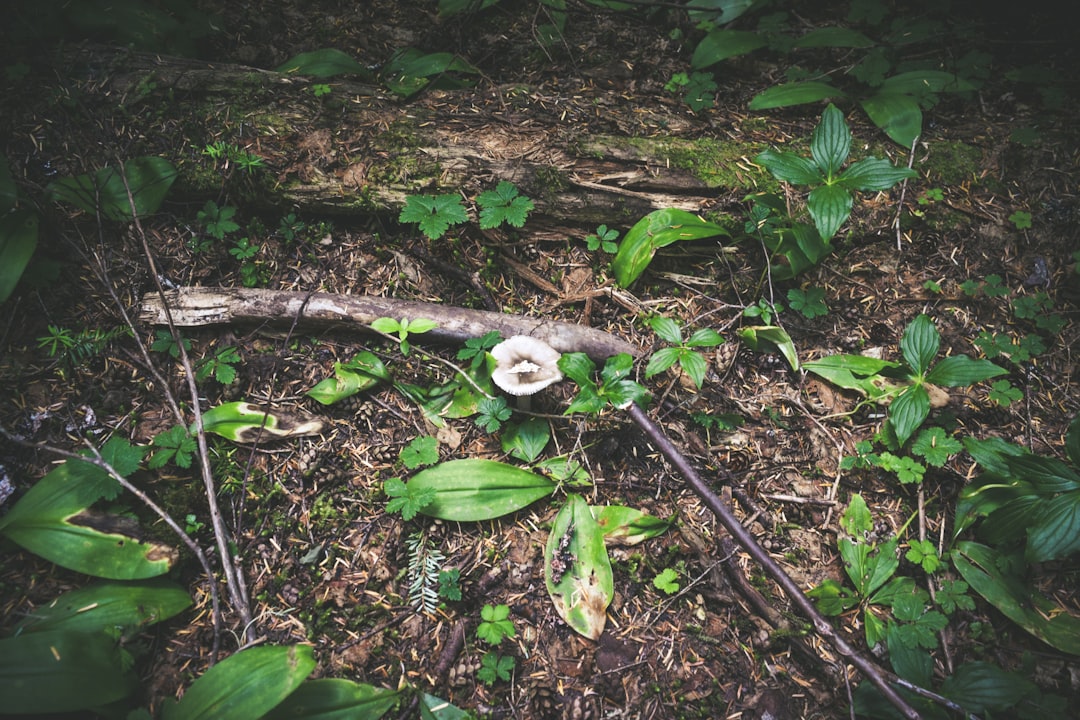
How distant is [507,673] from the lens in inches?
85.0

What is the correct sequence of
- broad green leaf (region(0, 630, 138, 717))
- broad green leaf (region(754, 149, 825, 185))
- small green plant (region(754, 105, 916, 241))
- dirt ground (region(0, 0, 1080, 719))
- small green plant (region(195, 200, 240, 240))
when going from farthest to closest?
small green plant (region(195, 200, 240, 240)) < broad green leaf (region(754, 149, 825, 185)) < small green plant (region(754, 105, 916, 241)) < dirt ground (region(0, 0, 1080, 719)) < broad green leaf (region(0, 630, 138, 717))

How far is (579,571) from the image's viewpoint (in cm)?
237

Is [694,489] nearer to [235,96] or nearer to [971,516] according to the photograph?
[971,516]

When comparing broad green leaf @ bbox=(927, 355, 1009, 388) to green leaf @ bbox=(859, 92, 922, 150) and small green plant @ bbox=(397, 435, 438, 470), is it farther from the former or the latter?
small green plant @ bbox=(397, 435, 438, 470)

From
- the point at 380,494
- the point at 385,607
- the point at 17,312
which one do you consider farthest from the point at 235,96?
the point at 385,607

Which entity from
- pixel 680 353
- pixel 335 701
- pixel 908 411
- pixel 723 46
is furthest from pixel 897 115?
pixel 335 701

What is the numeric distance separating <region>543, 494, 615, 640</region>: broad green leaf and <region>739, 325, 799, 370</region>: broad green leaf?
1274 millimetres

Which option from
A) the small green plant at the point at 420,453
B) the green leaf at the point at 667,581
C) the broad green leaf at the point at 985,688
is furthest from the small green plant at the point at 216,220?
the broad green leaf at the point at 985,688

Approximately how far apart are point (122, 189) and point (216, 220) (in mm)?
468

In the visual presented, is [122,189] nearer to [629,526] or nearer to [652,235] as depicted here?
[652,235]

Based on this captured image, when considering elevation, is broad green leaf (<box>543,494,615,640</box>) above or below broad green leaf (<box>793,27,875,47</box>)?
below

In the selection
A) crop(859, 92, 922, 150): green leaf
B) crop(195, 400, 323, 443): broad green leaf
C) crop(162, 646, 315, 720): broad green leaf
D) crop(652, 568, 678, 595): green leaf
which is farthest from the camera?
crop(859, 92, 922, 150): green leaf

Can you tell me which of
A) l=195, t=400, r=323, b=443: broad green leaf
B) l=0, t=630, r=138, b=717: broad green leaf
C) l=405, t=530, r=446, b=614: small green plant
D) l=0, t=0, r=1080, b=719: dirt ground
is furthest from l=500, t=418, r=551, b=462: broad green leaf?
l=0, t=630, r=138, b=717: broad green leaf

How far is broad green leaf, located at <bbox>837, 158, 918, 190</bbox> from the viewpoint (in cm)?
268
